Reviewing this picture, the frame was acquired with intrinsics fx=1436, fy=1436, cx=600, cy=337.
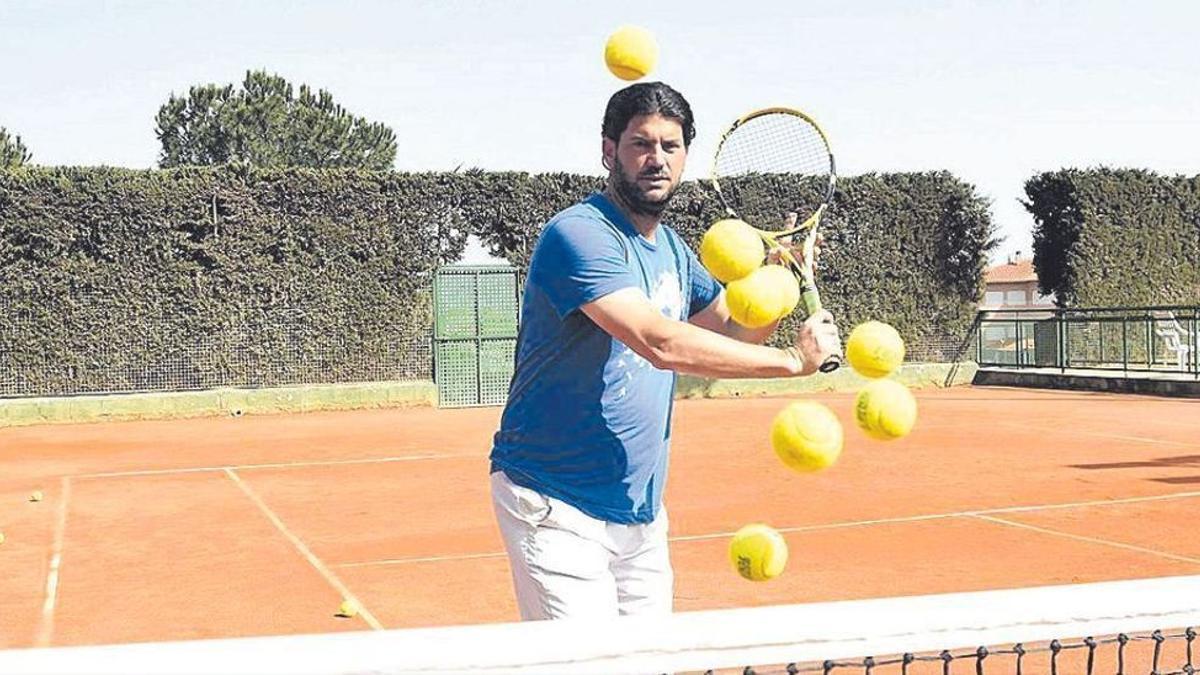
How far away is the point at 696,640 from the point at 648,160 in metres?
1.15

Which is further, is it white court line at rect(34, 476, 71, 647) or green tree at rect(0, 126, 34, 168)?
green tree at rect(0, 126, 34, 168)

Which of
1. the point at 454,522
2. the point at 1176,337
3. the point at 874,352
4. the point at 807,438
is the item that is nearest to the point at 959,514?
the point at 454,522

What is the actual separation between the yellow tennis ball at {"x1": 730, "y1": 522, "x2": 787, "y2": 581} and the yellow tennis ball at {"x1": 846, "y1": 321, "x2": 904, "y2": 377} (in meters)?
0.49

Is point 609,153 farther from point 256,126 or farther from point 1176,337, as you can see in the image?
point 256,126

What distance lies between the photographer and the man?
322 centimetres

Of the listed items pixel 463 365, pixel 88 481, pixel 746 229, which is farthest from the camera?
pixel 463 365

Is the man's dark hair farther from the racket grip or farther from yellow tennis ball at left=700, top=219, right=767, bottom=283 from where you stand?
the racket grip

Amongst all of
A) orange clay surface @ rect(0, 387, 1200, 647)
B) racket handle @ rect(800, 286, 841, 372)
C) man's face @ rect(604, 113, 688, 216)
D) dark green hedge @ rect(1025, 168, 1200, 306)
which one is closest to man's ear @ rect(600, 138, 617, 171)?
man's face @ rect(604, 113, 688, 216)

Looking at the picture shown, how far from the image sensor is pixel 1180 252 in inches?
1035

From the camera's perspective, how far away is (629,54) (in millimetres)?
4246

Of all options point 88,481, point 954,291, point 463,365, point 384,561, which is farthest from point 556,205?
point 384,561

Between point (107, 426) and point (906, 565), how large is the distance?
14.4 m

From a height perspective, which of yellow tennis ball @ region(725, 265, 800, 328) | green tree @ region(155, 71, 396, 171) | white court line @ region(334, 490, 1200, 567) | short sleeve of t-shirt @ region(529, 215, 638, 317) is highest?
green tree @ region(155, 71, 396, 171)

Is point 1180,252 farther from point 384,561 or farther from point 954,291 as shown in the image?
point 384,561
